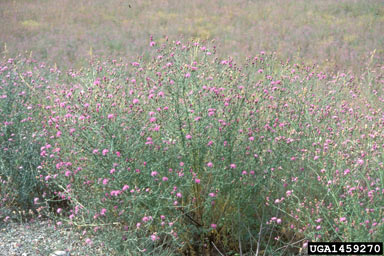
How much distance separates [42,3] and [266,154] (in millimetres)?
13508

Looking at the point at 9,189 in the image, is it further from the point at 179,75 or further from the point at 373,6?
the point at 373,6

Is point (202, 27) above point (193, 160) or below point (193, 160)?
above

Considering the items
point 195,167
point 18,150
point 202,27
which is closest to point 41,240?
point 18,150

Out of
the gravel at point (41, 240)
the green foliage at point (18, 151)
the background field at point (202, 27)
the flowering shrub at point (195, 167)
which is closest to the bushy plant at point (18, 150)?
the green foliage at point (18, 151)

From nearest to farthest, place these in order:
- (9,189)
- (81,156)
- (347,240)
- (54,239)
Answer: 1. (347,240)
2. (81,156)
3. (54,239)
4. (9,189)

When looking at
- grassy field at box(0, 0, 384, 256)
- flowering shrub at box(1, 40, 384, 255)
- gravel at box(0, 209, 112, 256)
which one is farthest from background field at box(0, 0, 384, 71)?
gravel at box(0, 209, 112, 256)

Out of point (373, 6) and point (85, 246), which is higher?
point (373, 6)

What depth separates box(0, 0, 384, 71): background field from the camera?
10016 mm

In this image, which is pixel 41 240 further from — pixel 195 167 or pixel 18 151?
pixel 195 167

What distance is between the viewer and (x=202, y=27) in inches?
490

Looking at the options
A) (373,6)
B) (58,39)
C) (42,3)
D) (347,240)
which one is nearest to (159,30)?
(58,39)

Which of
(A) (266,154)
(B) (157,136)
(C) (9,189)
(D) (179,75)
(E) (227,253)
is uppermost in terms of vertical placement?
(D) (179,75)

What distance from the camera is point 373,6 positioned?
552 inches

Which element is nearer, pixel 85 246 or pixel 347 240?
pixel 347 240
